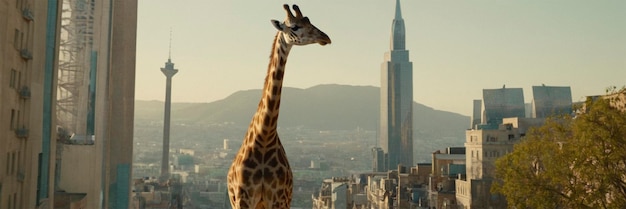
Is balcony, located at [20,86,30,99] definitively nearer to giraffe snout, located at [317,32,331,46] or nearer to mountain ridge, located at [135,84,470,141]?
giraffe snout, located at [317,32,331,46]

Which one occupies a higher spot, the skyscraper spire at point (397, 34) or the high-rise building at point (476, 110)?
the skyscraper spire at point (397, 34)

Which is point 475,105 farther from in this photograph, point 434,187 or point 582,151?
point 582,151

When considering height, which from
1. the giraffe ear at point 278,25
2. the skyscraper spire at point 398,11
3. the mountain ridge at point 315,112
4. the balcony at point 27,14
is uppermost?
the skyscraper spire at point 398,11

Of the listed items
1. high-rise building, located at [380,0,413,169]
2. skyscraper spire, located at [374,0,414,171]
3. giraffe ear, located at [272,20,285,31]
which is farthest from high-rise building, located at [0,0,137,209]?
high-rise building, located at [380,0,413,169]

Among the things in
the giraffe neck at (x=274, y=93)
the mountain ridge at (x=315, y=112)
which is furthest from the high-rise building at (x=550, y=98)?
the giraffe neck at (x=274, y=93)

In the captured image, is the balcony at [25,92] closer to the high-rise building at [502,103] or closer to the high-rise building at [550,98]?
the high-rise building at [550,98]

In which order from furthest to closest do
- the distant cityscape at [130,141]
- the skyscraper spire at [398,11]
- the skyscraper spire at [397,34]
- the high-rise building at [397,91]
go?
the skyscraper spire at [398,11], the skyscraper spire at [397,34], the high-rise building at [397,91], the distant cityscape at [130,141]

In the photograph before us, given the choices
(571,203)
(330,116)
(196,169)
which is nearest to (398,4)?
(330,116)
